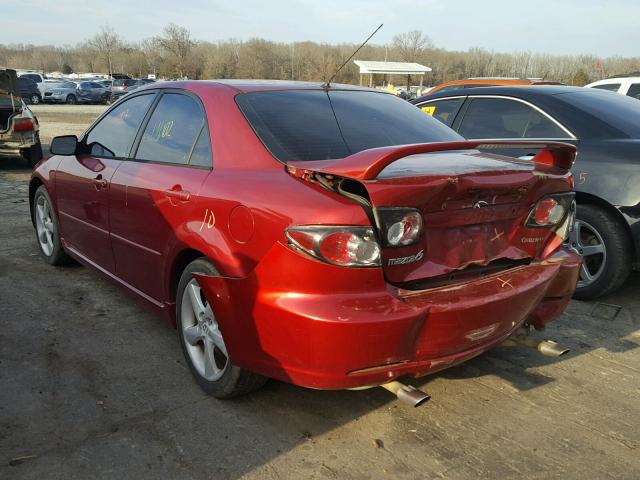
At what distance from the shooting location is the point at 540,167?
9.27 feet

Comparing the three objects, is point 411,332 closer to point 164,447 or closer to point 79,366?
point 164,447

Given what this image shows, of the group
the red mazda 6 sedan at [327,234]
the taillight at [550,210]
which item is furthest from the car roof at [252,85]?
the taillight at [550,210]

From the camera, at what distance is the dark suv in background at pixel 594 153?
4066 millimetres

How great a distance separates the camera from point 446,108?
562 cm

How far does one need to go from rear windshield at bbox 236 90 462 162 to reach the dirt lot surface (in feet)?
4.23

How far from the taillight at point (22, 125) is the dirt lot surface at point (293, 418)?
8013mm

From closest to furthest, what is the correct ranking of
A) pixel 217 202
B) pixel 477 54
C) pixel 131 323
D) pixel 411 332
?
pixel 411 332
pixel 217 202
pixel 131 323
pixel 477 54

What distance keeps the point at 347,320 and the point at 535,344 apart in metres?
1.32

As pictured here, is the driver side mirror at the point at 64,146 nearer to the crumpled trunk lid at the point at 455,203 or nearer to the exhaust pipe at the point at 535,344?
the crumpled trunk lid at the point at 455,203

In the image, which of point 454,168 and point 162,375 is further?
point 162,375

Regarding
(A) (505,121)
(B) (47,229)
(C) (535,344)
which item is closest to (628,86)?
(A) (505,121)

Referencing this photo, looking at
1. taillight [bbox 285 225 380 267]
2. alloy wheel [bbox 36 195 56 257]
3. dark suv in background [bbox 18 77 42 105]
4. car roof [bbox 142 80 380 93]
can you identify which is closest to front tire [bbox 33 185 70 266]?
alloy wheel [bbox 36 195 56 257]

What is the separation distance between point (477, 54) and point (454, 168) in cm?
10011

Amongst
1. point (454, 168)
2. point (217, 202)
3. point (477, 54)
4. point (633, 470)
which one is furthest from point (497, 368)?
point (477, 54)
